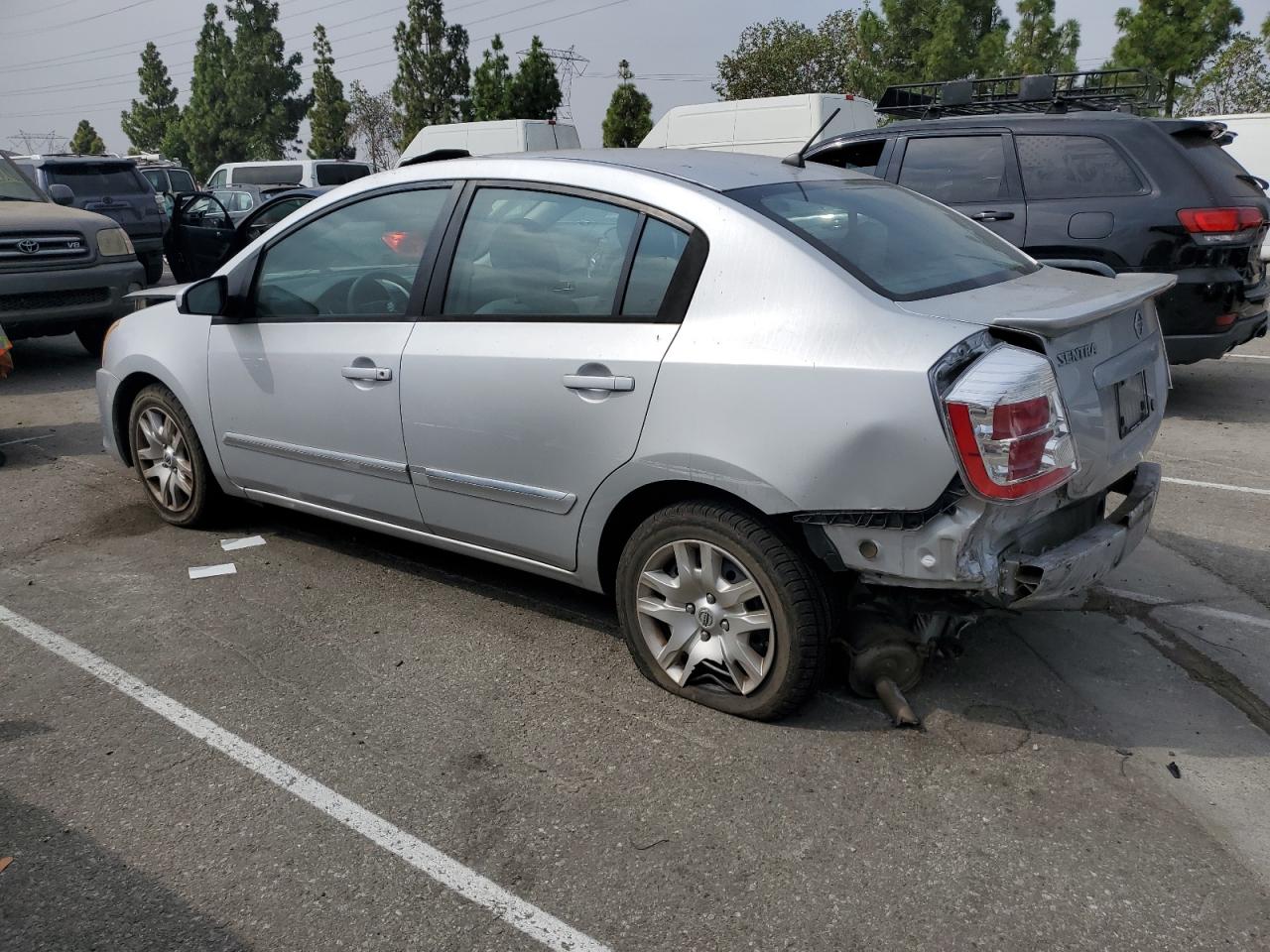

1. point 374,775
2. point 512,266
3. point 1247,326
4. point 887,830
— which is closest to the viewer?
point 887,830

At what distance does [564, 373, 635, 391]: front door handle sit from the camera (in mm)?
3410

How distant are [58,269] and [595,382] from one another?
7.67 meters

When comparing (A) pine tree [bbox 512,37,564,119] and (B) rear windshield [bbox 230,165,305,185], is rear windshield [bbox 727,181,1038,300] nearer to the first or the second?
(B) rear windshield [bbox 230,165,305,185]

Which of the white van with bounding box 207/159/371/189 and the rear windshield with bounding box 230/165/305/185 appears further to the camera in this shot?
the rear windshield with bounding box 230/165/305/185

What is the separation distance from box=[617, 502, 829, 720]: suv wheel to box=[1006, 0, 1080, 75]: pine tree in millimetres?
35156

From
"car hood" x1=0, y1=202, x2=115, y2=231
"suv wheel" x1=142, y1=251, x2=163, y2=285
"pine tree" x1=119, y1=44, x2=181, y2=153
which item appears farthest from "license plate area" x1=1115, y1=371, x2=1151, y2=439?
"pine tree" x1=119, y1=44, x2=181, y2=153

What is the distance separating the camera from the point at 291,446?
4516 mm

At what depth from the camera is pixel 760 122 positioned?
657 inches

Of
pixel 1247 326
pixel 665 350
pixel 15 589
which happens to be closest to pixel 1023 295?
pixel 665 350

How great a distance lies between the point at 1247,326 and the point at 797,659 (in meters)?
5.62

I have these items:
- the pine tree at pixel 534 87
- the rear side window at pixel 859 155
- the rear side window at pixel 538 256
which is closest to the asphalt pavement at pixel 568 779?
the rear side window at pixel 538 256

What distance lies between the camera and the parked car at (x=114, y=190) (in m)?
14.9

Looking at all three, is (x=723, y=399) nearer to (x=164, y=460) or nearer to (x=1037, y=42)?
(x=164, y=460)

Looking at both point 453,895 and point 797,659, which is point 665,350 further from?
point 453,895
